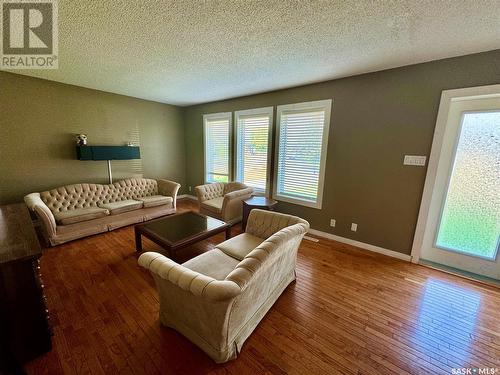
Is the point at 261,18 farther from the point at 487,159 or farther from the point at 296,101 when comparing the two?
the point at 487,159

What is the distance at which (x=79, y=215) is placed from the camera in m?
3.01

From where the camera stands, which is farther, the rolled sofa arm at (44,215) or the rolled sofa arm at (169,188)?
the rolled sofa arm at (169,188)

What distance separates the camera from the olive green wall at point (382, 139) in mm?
2354

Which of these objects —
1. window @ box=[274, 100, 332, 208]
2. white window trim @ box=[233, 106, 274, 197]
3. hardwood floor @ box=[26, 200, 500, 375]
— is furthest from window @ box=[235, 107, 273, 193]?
hardwood floor @ box=[26, 200, 500, 375]

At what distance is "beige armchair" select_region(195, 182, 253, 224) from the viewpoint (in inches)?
138

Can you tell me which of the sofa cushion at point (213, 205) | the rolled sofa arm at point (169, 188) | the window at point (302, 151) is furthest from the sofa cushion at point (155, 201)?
the window at point (302, 151)

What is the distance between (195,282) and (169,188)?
144 inches

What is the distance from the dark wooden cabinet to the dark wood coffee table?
1.02m

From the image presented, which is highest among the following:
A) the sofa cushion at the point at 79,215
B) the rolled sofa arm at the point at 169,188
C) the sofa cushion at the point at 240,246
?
the rolled sofa arm at the point at 169,188

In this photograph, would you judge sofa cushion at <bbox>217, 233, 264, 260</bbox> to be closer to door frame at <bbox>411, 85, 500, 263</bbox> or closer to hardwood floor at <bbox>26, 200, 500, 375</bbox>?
hardwood floor at <bbox>26, 200, 500, 375</bbox>

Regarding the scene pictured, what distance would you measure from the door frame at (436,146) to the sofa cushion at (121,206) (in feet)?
15.0

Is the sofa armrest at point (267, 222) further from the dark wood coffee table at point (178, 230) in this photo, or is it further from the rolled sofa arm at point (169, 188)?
the rolled sofa arm at point (169, 188)

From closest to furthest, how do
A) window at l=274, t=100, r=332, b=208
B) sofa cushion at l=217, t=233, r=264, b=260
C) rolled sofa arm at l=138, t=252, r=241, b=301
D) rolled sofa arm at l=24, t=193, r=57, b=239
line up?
1. rolled sofa arm at l=138, t=252, r=241, b=301
2. sofa cushion at l=217, t=233, r=264, b=260
3. rolled sofa arm at l=24, t=193, r=57, b=239
4. window at l=274, t=100, r=332, b=208

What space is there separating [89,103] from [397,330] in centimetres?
567
